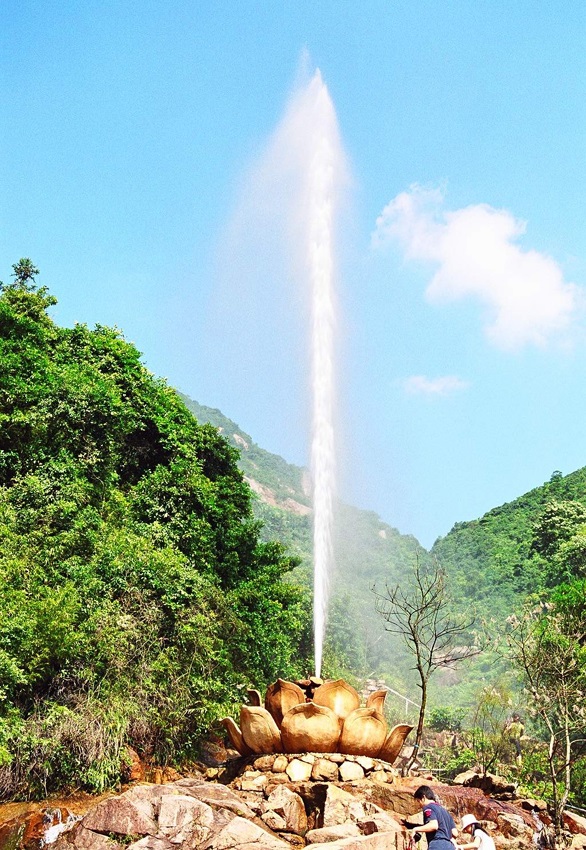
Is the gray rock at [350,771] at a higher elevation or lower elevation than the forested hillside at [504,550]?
lower

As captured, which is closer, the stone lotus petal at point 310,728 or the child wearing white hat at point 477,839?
the child wearing white hat at point 477,839

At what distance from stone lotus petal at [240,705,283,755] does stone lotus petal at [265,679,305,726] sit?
0.16 metres

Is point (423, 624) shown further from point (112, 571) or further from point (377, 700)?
point (377, 700)

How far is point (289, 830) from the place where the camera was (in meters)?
7.43

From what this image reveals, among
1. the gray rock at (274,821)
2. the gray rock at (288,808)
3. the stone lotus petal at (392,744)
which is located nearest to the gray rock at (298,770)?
the gray rock at (288,808)

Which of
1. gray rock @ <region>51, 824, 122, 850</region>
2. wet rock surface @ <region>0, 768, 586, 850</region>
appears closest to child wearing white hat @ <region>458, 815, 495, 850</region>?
wet rock surface @ <region>0, 768, 586, 850</region>

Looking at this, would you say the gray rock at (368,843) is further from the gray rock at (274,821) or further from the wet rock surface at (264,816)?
the gray rock at (274,821)

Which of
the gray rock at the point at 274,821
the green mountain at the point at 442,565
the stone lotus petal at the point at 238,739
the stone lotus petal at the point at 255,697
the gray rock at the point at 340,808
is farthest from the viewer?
the green mountain at the point at 442,565

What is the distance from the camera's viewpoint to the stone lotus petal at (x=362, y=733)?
27.5ft

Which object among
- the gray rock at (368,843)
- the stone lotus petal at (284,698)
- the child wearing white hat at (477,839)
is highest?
the stone lotus petal at (284,698)

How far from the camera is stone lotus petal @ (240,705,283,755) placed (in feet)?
27.8

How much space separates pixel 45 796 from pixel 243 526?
26.6ft

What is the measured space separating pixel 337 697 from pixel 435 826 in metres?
3.14

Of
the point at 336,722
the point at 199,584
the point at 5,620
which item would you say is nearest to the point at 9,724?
the point at 5,620
